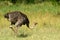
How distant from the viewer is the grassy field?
34.6 feet

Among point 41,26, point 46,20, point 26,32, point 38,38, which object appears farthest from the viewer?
point 46,20

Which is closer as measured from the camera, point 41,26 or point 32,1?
point 41,26

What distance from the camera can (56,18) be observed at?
15.1 metres

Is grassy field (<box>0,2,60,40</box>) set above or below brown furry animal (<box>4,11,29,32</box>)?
below

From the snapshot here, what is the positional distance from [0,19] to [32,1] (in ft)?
20.8

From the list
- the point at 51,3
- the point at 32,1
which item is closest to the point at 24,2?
the point at 32,1

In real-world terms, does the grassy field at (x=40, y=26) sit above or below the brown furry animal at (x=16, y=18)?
below

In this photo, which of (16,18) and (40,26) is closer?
(16,18)

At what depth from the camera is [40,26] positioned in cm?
1324

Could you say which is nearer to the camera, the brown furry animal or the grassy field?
the brown furry animal

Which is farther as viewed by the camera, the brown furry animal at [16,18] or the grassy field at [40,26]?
the grassy field at [40,26]

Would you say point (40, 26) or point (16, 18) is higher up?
point (16, 18)

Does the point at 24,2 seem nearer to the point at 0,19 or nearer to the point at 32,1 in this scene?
the point at 32,1

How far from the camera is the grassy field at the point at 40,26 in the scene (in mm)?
10534
